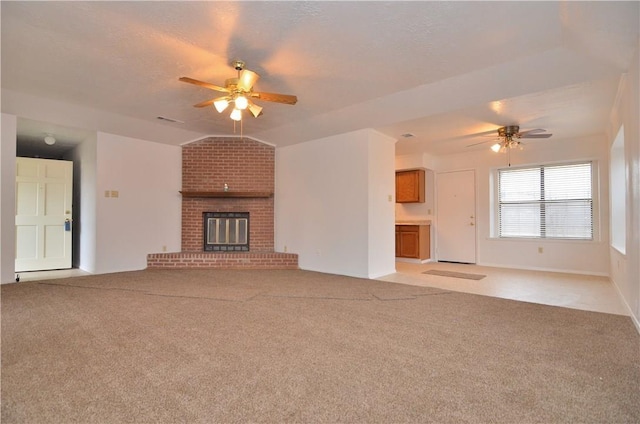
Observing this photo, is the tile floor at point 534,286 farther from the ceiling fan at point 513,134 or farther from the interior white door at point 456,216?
the ceiling fan at point 513,134

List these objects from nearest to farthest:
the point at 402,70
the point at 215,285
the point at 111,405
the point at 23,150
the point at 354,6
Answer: the point at 111,405
the point at 354,6
the point at 402,70
the point at 215,285
the point at 23,150

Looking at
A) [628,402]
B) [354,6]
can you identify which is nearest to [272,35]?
[354,6]

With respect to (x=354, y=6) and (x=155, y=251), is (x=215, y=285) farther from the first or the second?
(x=354, y=6)

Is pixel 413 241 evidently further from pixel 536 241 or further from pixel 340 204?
pixel 340 204

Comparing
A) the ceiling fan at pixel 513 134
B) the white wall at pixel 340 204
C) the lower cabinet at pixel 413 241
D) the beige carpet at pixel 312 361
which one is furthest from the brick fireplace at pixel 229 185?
the ceiling fan at pixel 513 134

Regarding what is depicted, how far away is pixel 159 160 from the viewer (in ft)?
20.0

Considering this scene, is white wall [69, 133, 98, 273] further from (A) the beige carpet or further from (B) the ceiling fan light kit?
(A) the beige carpet

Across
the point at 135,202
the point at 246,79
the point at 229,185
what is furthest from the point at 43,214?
the point at 246,79

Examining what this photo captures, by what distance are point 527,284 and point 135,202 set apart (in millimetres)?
6625

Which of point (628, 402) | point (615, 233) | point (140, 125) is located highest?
point (140, 125)

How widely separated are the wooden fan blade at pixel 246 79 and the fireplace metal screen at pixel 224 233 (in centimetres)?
353

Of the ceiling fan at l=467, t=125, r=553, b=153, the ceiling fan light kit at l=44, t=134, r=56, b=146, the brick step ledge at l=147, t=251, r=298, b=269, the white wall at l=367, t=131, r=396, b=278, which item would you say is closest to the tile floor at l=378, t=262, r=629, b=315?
the white wall at l=367, t=131, r=396, b=278

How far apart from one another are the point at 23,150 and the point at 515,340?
29.0 ft

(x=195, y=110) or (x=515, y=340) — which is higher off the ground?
(x=195, y=110)
